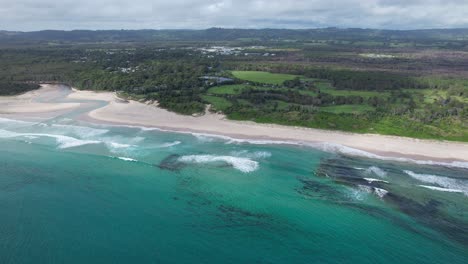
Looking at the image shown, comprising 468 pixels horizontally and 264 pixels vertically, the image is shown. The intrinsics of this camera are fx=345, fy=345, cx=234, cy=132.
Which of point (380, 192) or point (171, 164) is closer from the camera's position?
point (380, 192)

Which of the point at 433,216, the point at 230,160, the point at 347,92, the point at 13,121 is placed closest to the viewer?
the point at 433,216

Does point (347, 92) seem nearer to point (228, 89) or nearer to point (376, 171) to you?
point (228, 89)

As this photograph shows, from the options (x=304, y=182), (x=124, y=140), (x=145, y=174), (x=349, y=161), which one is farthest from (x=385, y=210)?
(x=124, y=140)

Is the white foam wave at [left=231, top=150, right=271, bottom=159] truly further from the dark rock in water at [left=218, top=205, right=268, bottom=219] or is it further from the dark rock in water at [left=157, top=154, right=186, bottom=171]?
the dark rock in water at [left=218, top=205, right=268, bottom=219]

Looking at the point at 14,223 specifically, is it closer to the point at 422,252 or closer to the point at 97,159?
the point at 97,159

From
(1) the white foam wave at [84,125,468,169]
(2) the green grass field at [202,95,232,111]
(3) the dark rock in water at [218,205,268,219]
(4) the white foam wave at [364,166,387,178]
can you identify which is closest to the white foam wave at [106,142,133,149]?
(1) the white foam wave at [84,125,468,169]

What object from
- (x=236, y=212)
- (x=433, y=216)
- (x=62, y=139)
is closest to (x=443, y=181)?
(x=433, y=216)
